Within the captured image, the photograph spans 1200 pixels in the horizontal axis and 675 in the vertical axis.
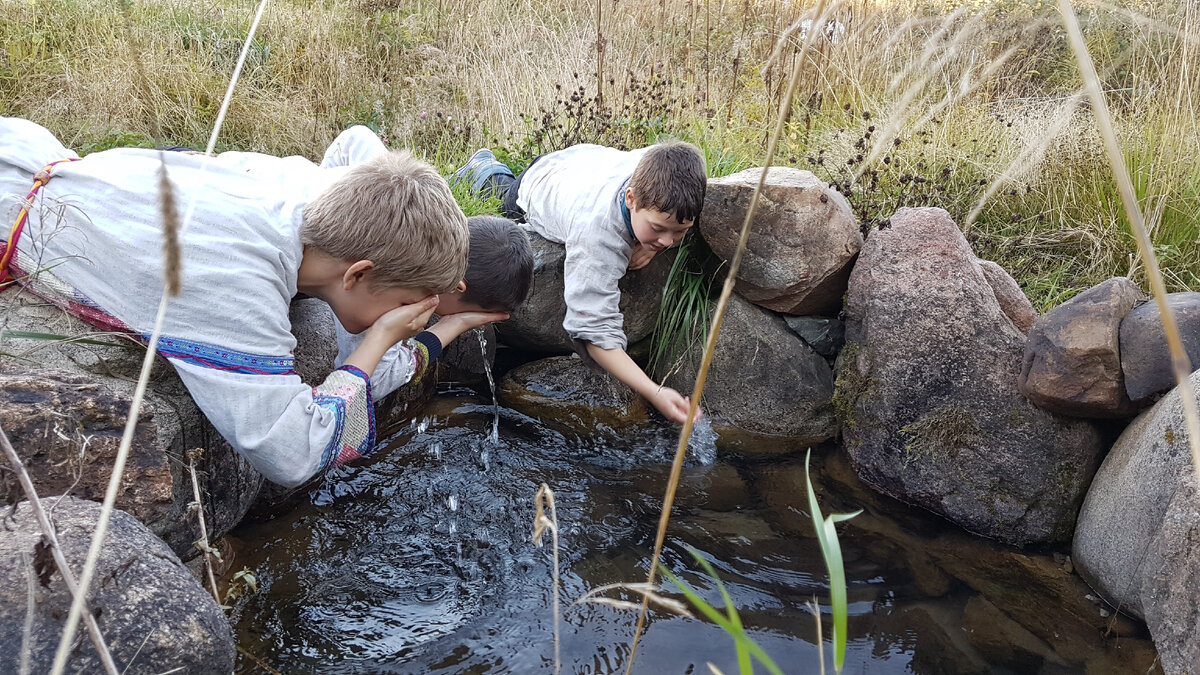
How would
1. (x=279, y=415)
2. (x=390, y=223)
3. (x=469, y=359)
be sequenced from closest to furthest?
(x=279, y=415), (x=390, y=223), (x=469, y=359)

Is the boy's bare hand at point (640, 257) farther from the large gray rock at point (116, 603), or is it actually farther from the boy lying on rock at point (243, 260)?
the large gray rock at point (116, 603)

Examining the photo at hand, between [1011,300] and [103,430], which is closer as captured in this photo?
[103,430]

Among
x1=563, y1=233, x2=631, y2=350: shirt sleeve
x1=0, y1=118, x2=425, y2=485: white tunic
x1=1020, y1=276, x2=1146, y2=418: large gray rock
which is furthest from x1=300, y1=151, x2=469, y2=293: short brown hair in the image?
x1=1020, y1=276, x2=1146, y2=418: large gray rock

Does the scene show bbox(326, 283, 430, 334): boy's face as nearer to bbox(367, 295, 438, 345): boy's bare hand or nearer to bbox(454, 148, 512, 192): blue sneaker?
bbox(367, 295, 438, 345): boy's bare hand

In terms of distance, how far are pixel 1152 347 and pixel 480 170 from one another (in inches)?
123

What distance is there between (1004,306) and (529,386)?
2.06m

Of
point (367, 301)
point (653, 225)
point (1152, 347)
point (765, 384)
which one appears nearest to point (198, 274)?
point (367, 301)

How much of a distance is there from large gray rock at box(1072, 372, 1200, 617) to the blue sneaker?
301 cm

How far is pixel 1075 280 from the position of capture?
3.76 m

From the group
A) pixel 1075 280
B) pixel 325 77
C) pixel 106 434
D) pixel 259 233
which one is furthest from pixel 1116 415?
pixel 325 77

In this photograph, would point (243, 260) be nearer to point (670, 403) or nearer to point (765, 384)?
point (670, 403)

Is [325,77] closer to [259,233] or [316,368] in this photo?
[316,368]

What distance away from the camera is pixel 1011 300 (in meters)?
3.37

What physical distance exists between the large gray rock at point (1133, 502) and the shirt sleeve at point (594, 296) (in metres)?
1.82
